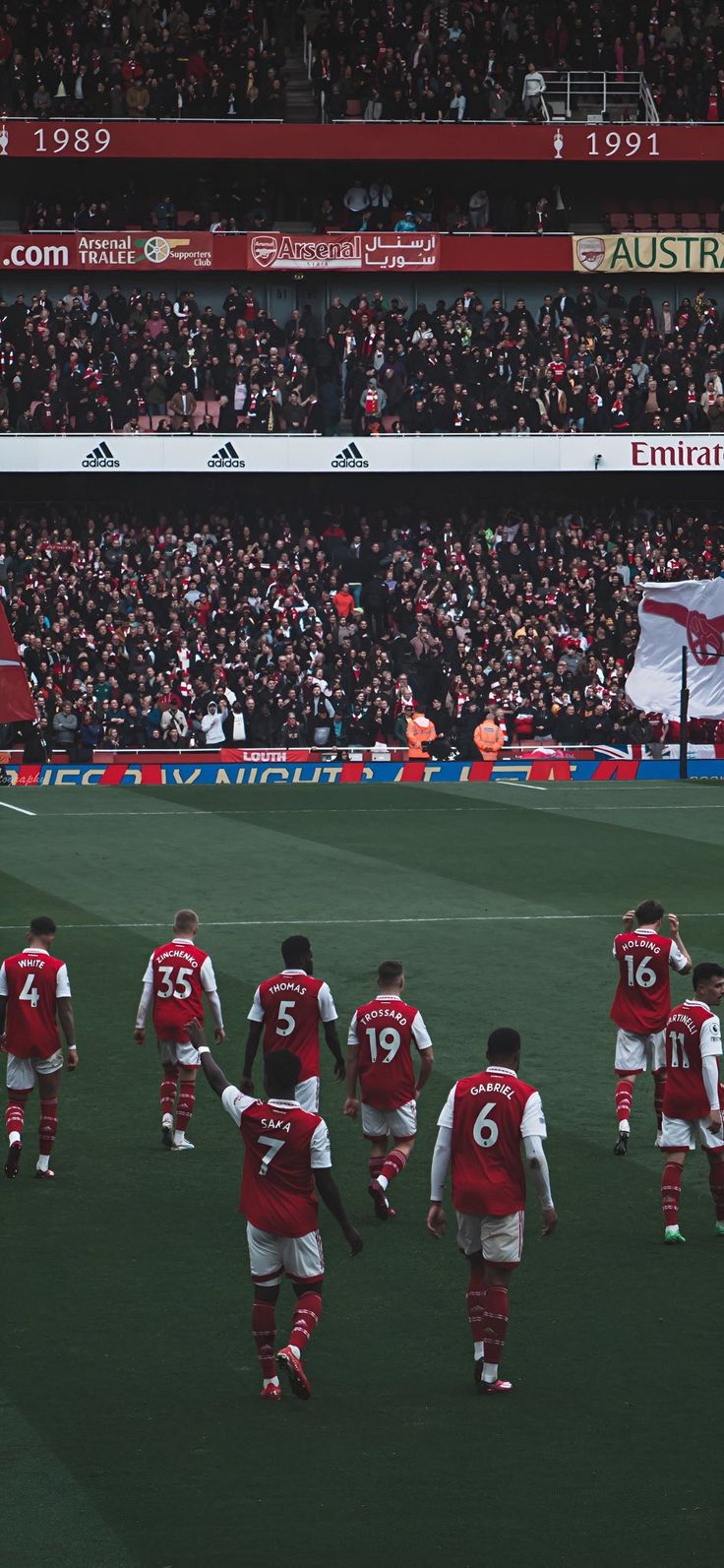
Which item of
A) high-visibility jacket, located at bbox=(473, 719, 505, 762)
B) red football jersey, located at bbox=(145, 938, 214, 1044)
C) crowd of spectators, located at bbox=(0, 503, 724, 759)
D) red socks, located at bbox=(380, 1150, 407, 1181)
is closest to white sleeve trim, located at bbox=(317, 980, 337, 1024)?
red socks, located at bbox=(380, 1150, 407, 1181)

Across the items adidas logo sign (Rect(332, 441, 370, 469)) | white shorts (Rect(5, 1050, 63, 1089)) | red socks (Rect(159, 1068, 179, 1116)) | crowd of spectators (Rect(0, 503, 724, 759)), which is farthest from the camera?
adidas logo sign (Rect(332, 441, 370, 469))

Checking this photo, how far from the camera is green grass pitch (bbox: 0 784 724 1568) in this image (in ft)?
25.6

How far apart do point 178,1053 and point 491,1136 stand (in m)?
4.90

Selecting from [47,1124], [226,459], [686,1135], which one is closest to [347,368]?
[226,459]

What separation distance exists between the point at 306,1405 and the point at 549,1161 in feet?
15.9

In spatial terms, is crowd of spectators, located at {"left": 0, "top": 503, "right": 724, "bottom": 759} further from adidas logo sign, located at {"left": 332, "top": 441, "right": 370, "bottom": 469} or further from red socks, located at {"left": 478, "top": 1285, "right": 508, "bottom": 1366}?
red socks, located at {"left": 478, "top": 1285, "right": 508, "bottom": 1366}

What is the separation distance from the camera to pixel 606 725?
40.6 metres

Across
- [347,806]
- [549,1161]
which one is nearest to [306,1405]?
[549,1161]

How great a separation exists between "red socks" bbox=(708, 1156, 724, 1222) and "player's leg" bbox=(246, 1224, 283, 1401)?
11.4ft

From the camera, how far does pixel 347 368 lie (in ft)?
149

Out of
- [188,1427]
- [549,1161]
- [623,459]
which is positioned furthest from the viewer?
[623,459]

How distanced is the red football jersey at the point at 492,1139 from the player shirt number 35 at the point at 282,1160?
685 millimetres

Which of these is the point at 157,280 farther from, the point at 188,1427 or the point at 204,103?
the point at 188,1427

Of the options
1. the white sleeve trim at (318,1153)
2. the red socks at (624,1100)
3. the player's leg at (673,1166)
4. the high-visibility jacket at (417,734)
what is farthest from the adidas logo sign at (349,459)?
the white sleeve trim at (318,1153)
